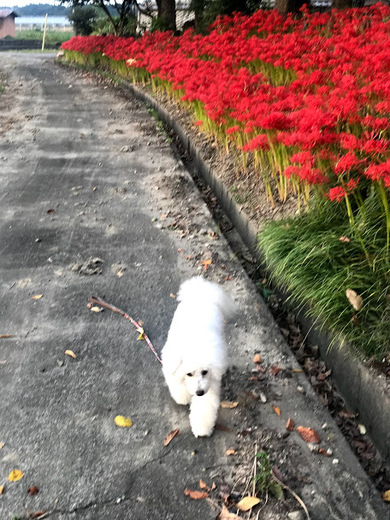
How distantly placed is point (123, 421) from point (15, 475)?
65 cm

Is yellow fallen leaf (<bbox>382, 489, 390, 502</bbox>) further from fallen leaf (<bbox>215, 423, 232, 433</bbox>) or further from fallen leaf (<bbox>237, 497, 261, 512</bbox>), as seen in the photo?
fallen leaf (<bbox>215, 423, 232, 433</bbox>)

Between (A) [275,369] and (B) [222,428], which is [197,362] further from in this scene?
(A) [275,369]

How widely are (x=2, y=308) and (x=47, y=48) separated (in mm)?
40393

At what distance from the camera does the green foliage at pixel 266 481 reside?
2469mm

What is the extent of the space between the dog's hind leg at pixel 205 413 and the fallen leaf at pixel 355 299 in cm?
106

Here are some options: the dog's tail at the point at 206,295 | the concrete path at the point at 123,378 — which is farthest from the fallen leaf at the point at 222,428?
the dog's tail at the point at 206,295

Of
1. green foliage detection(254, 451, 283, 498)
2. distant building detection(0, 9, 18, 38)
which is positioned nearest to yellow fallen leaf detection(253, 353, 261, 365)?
green foliage detection(254, 451, 283, 498)

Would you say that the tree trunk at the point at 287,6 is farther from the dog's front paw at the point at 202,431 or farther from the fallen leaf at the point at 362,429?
the dog's front paw at the point at 202,431

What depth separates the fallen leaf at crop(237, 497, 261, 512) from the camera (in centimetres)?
240

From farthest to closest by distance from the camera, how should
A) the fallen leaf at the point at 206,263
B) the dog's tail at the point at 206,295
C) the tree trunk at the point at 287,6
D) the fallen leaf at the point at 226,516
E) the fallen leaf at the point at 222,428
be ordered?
the tree trunk at the point at 287,6
the fallen leaf at the point at 206,263
the dog's tail at the point at 206,295
the fallen leaf at the point at 222,428
the fallen leaf at the point at 226,516

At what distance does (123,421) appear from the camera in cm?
291

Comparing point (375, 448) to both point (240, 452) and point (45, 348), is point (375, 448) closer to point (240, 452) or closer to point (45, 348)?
point (240, 452)

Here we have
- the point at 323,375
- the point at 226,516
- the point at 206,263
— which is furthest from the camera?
the point at 206,263

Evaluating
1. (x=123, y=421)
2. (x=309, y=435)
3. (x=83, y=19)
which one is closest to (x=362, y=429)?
(x=309, y=435)
